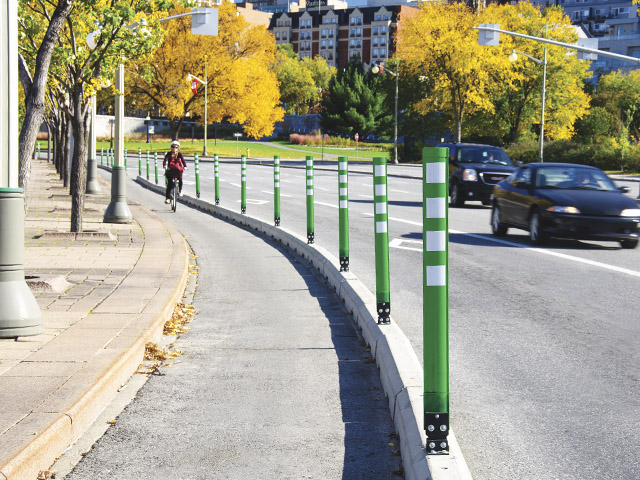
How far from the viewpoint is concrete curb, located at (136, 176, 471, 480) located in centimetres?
388

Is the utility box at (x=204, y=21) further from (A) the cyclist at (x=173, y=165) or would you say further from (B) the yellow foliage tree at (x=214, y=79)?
(B) the yellow foliage tree at (x=214, y=79)

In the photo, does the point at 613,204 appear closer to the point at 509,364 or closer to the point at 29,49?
the point at 509,364

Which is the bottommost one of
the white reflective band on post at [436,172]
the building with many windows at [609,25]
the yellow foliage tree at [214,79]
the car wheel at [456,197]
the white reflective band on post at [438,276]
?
the car wheel at [456,197]

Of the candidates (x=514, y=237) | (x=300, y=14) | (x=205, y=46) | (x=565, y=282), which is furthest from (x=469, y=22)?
(x=300, y=14)

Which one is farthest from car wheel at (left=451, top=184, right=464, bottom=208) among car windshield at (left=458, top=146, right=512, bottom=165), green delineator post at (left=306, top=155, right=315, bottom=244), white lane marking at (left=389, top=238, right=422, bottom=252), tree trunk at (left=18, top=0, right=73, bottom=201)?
tree trunk at (left=18, top=0, right=73, bottom=201)

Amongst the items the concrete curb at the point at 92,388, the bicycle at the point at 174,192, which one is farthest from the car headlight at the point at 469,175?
the concrete curb at the point at 92,388

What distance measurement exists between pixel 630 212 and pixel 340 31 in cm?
16616

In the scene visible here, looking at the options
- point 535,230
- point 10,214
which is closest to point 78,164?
point 535,230

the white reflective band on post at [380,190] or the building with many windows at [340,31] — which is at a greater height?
the building with many windows at [340,31]

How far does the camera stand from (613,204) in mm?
14875

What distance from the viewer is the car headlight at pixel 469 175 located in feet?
81.3

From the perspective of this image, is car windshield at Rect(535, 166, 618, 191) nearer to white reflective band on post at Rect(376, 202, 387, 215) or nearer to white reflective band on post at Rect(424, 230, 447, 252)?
white reflective band on post at Rect(376, 202, 387, 215)


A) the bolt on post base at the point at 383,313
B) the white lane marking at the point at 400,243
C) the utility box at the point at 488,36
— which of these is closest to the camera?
the bolt on post base at the point at 383,313

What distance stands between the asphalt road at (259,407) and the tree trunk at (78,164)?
6081 mm
